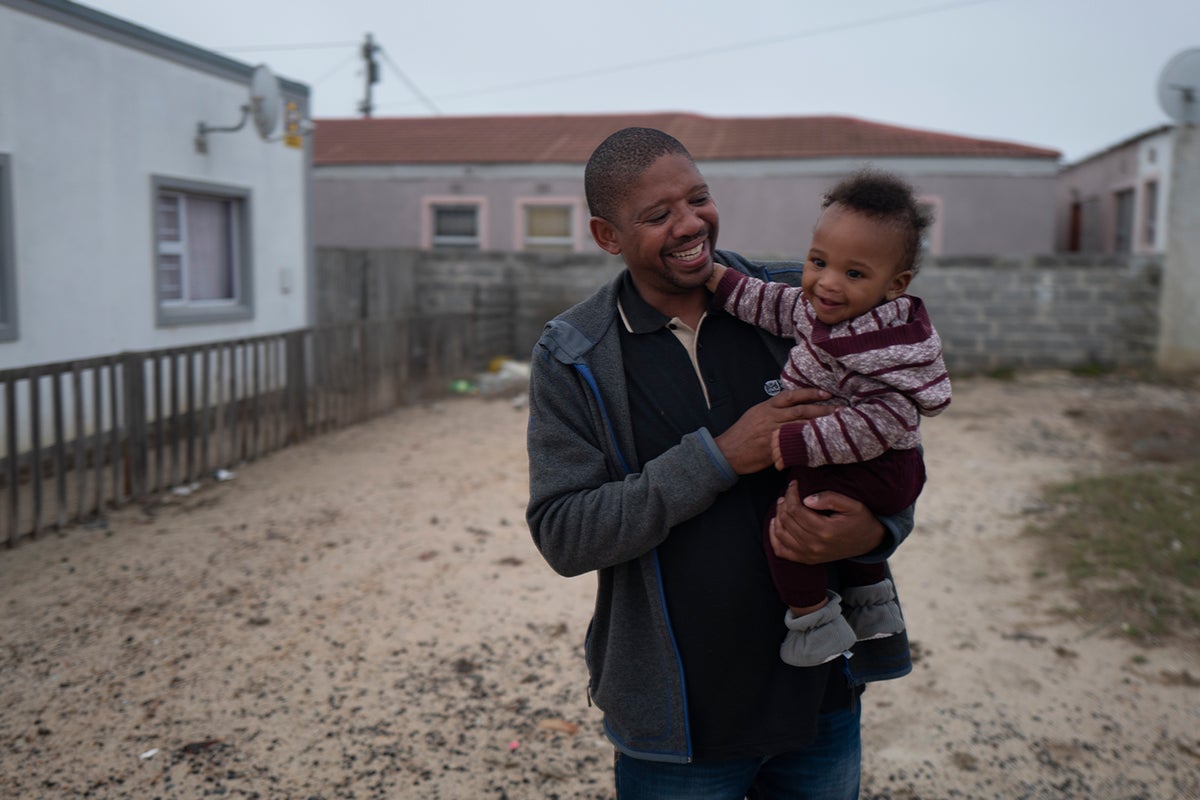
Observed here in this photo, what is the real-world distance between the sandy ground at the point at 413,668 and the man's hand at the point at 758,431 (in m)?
1.98

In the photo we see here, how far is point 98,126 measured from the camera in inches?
330

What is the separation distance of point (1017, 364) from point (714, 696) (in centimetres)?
1245

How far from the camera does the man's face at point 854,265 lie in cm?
186

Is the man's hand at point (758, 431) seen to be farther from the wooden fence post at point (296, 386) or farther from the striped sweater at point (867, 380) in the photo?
the wooden fence post at point (296, 386)

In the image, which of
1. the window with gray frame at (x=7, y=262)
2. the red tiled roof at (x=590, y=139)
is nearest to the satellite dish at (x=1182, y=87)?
the red tiled roof at (x=590, y=139)

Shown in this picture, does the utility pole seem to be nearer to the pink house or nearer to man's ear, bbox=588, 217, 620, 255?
the pink house

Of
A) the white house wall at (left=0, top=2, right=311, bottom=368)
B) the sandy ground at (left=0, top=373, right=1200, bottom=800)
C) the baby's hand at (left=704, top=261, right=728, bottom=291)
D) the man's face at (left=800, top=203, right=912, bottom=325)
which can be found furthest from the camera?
the white house wall at (left=0, top=2, right=311, bottom=368)

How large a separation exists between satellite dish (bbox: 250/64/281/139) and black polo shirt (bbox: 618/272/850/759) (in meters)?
9.13

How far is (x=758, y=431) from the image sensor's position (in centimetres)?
177

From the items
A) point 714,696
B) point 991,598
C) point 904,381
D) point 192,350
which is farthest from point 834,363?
point 192,350

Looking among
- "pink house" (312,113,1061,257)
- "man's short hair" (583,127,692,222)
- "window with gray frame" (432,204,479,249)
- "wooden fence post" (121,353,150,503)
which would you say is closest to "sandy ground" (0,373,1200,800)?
"wooden fence post" (121,353,150,503)

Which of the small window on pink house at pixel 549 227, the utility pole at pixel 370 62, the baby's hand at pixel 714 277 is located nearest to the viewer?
the baby's hand at pixel 714 277

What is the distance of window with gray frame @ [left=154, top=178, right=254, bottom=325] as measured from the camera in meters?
9.58

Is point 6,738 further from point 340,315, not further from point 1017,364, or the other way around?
point 1017,364
